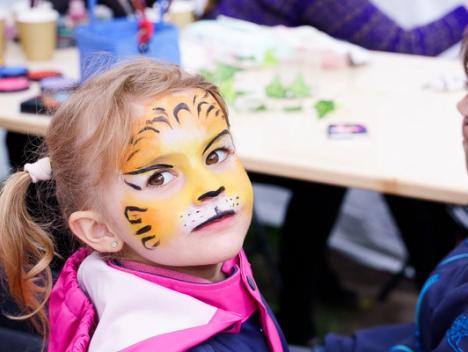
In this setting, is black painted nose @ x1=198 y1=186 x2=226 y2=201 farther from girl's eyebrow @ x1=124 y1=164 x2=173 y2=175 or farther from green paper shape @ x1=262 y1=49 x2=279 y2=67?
green paper shape @ x1=262 y1=49 x2=279 y2=67

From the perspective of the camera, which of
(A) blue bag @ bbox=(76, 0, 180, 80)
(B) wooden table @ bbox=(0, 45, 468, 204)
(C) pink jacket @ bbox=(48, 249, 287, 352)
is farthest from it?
(A) blue bag @ bbox=(76, 0, 180, 80)

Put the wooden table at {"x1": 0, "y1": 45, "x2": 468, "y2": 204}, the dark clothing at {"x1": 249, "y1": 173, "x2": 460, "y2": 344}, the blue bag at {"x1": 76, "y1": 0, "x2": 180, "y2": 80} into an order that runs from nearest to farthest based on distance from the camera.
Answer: the wooden table at {"x1": 0, "y1": 45, "x2": 468, "y2": 204} < the blue bag at {"x1": 76, "y1": 0, "x2": 180, "y2": 80} < the dark clothing at {"x1": 249, "y1": 173, "x2": 460, "y2": 344}

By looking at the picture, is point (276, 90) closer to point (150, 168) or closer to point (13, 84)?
point (13, 84)

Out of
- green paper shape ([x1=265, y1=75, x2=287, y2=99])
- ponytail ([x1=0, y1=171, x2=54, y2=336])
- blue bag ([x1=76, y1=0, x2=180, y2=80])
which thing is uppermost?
ponytail ([x1=0, y1=171, x2=54, y2=336])

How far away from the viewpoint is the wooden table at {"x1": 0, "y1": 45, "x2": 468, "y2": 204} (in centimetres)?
125

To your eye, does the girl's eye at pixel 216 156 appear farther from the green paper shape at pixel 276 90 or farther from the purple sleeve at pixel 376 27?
the purple sleeve at pixel 376 27

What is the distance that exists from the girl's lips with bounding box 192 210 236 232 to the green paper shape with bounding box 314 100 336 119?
77cm

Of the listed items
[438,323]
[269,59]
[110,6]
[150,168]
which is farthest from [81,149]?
[110,6]

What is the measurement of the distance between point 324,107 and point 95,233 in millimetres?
823

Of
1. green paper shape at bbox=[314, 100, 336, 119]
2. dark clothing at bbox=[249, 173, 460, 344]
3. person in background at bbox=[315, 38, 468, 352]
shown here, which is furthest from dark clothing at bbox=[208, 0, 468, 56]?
person in background at bbox=[315, 38, 468, 352]

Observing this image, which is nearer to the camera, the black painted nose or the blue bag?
the black painted nose

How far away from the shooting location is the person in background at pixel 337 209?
6.59 feet

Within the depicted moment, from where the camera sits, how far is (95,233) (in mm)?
833

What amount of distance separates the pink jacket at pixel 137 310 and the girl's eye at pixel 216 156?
145 mm
